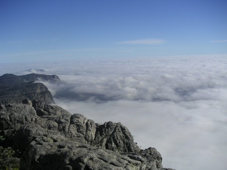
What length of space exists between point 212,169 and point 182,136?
181 feet

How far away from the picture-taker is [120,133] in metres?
47.1

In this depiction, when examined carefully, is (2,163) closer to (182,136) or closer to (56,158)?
(56,158)

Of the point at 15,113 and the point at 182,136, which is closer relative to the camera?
the point at 15,113

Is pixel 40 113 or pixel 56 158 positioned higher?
pixel 40 113

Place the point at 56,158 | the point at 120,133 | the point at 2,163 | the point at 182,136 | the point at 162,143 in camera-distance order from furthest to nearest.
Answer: the point at 182,136 → the point at 162,143 → the point at 120,133 → the point at 2,163 → the point at 56,158

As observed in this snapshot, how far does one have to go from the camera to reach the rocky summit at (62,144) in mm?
16188

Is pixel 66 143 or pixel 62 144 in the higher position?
pixel 66 143

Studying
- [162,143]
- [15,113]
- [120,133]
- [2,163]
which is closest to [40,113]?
[15,113]

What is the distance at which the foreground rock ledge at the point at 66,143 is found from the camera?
16.1 metres

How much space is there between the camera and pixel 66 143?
62.5 ft

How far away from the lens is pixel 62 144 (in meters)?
18.7

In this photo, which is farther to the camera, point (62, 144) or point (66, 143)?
point (66, 143)

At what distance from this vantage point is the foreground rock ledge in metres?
16.1

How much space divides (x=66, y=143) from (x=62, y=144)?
16.9 inches
